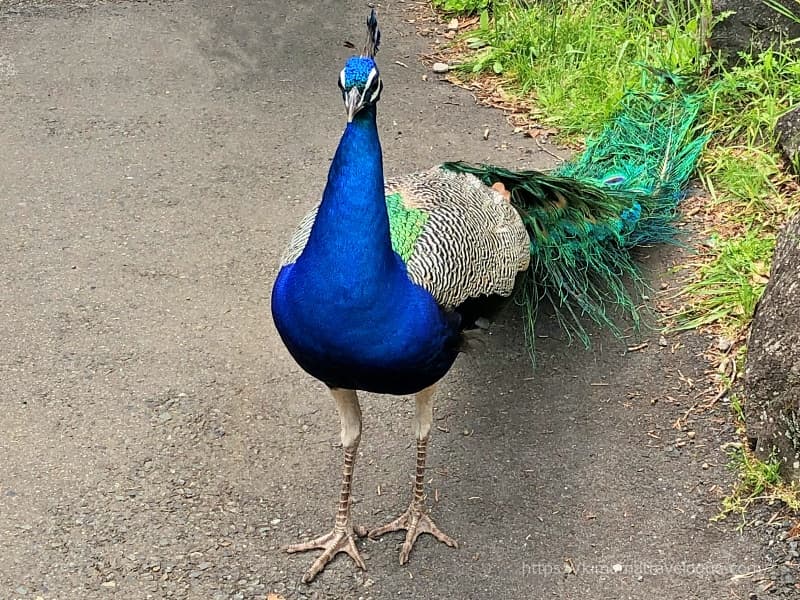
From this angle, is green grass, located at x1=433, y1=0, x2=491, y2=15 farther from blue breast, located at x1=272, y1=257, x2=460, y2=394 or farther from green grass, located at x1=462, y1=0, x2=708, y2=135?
blue breast, located at x1=272, y1=257, x2=460, y2=394

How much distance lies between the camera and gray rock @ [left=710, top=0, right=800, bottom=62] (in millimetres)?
4594

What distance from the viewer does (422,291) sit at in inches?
100

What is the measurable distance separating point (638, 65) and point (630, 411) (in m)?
2.18

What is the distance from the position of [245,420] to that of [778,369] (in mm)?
1677

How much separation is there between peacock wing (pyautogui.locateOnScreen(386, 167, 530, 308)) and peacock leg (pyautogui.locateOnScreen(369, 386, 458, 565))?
385 millimetres

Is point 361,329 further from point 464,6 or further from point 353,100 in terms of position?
point 464,6

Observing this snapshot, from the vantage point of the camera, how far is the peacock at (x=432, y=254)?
237cm

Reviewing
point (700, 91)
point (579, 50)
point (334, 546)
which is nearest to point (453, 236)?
point (334, 546)

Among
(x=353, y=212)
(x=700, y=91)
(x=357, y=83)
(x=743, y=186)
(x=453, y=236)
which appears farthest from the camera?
(x=700, y=91)

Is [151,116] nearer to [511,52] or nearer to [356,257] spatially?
[511,52]

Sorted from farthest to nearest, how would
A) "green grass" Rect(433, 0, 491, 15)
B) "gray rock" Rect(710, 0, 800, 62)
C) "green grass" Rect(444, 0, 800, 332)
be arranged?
"green grass" Rect(433, 0, 491, 15) < "gray rock" Rect(710, 0, 800, 62) < "green grass" Rect(444, 0, 800, 332)

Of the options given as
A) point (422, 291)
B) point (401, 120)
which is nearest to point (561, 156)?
point (401, 120)

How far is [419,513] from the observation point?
297 centimetres

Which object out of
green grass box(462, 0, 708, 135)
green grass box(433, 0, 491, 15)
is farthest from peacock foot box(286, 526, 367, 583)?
green grass box(433, 0, 491, 15)
